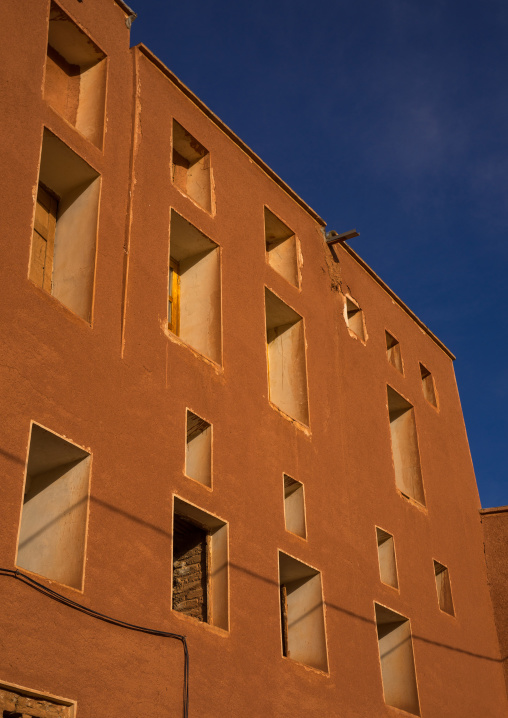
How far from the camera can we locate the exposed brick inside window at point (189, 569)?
45.4ft

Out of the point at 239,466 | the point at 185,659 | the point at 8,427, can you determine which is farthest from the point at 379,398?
the point at 8,427

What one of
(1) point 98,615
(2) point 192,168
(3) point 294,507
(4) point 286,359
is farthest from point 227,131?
(1) point 98,615

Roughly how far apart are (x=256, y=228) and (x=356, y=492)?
16.3ft

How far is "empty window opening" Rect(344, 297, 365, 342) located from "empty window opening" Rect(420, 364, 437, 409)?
287 centimetres

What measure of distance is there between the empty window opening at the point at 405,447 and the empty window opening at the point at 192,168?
20.5ft

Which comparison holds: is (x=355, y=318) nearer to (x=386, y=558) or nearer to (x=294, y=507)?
(x=386, y=558)

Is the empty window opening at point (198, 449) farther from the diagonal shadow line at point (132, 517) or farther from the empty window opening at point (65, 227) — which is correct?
the empty window opening at point (65, 227)

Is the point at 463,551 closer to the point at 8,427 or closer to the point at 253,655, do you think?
the point at 253,655

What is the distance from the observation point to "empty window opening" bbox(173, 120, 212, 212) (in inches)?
666

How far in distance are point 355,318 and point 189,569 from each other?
834 cm

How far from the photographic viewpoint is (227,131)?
17.8 m

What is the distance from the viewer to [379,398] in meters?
20.1

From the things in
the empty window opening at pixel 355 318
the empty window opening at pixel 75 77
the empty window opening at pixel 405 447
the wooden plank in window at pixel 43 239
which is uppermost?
the empty window opening at pixel 355 318

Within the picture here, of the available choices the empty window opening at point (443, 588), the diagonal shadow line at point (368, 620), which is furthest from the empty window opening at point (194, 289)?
the empty window opening at point (443, 588)
